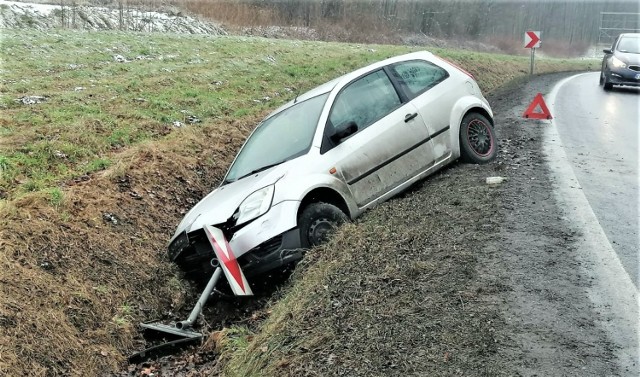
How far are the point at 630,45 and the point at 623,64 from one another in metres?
1.38

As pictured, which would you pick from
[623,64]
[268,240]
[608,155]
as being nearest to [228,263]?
[268,240]

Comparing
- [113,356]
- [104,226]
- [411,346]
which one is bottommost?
[113,356]

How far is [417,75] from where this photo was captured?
7887mm

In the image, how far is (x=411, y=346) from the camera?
3.89 metres

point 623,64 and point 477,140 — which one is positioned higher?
point 623,64

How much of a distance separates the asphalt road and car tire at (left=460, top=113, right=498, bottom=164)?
109 centimetres

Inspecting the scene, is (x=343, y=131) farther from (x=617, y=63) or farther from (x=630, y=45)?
(x=630, y=45)

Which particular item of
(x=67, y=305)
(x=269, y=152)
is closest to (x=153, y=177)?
(x=269, y=152)

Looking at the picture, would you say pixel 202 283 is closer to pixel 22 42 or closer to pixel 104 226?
pixel 104 226

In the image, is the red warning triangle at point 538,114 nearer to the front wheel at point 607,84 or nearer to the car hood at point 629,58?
the car hood at point 629,58

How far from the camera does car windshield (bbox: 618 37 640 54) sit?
18.1 m

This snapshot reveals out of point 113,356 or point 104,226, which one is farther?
point 104,226

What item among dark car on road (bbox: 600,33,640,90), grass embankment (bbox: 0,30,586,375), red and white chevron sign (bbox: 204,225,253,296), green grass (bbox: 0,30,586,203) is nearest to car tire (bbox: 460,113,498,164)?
grass embankment (bbox: 0,30,586,375)

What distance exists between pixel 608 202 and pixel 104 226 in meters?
5.47
